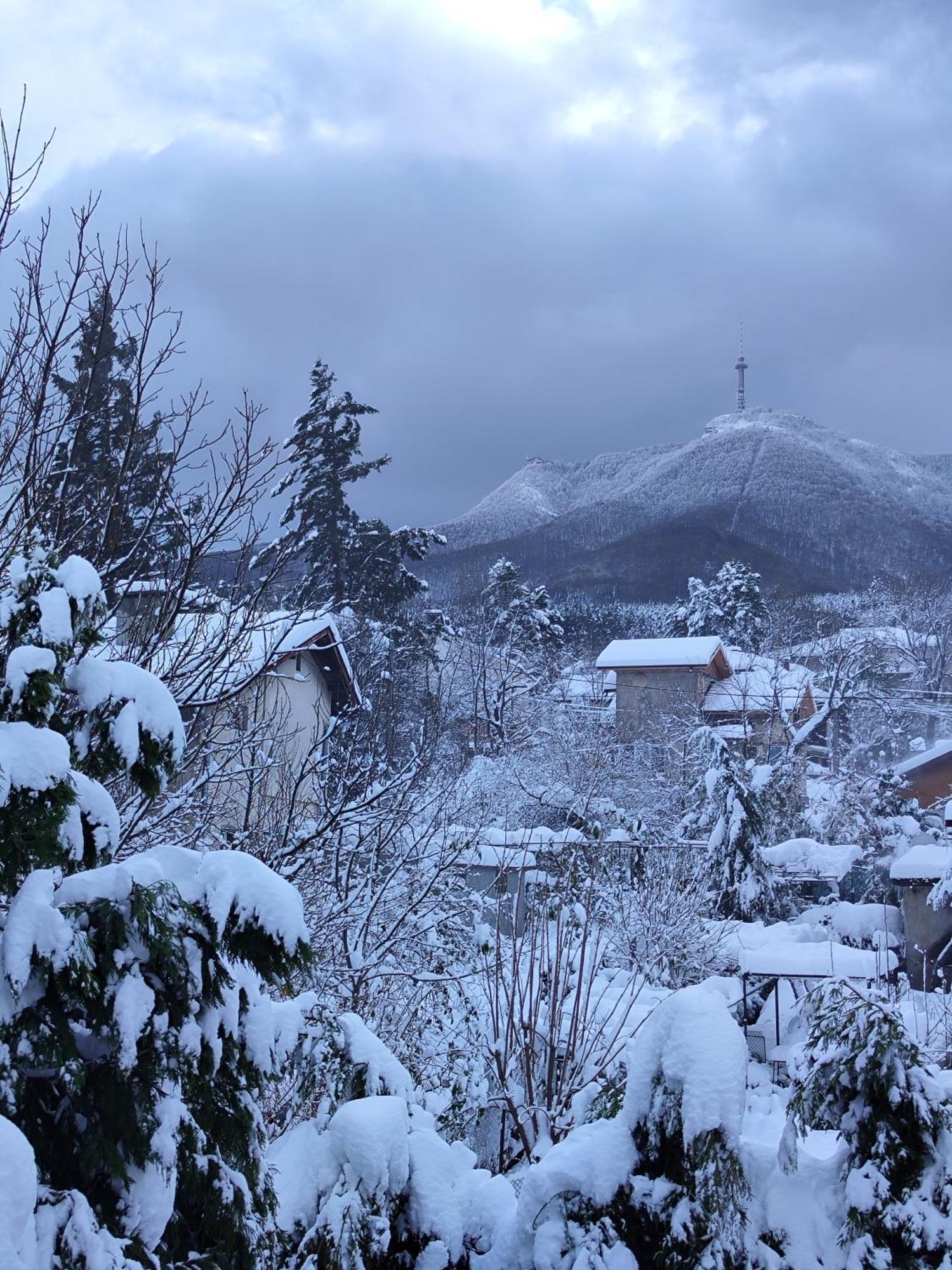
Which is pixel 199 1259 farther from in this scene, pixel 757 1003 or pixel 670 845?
pixel 670 845

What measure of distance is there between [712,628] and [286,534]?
147 ft

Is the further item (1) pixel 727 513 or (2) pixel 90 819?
(1) pixel 727 513

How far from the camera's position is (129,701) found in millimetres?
2293

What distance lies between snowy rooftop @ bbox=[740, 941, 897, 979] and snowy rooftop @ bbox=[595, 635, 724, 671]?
78.2 feet

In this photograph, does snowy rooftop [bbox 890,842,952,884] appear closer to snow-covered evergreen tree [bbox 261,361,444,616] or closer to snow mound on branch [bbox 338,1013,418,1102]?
snow mound on branch [bbox 338,1013,418,1102]

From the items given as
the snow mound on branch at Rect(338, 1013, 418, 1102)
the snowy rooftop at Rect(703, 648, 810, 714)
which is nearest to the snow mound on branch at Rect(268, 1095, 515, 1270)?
the snow mound on branch at Rect(338, 1013, 418, 1102)

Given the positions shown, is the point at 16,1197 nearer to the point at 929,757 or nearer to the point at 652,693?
the point at 929,757

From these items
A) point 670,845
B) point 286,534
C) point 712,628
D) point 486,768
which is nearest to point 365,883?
point 286,534

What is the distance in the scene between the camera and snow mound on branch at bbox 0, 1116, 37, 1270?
160 cm

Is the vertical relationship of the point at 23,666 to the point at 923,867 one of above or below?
above

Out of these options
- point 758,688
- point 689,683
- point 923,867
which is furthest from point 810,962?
point 689,683

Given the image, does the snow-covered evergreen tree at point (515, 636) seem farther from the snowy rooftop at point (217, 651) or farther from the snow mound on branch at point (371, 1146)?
the snow mound on branch at point (371, 1146)

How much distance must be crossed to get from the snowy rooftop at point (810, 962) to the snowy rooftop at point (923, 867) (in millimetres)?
1351

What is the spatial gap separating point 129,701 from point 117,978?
2.00 feet
